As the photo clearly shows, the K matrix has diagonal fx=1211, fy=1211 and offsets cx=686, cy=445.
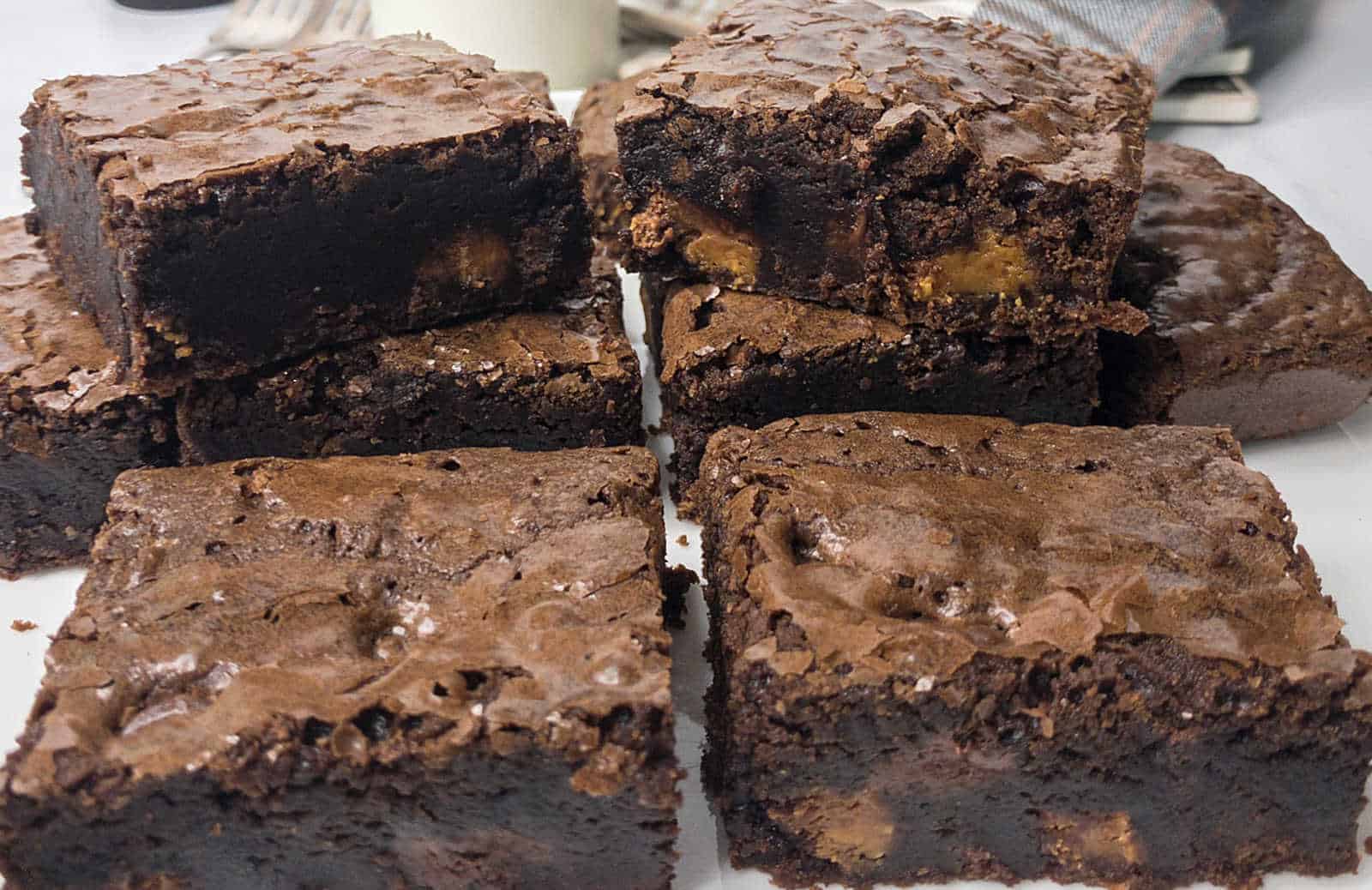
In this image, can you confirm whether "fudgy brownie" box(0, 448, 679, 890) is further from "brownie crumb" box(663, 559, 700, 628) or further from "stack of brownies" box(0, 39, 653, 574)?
"stack of brownies" box(0, 39, 653, 574)

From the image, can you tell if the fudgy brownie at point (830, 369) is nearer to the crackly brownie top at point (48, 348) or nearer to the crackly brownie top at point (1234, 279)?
the crackly brownie top at point (1234, 279)

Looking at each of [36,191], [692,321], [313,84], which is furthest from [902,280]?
[36,191]

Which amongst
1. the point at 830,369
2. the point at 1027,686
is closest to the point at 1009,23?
the point at 830,369

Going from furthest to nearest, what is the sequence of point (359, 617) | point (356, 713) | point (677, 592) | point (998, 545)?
point (677, 592) → point (998, 545) → point (359, 617) → point (356, 713)

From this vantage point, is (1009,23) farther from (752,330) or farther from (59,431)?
(59,431)

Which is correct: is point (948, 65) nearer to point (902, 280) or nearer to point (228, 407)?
point (902, 280)

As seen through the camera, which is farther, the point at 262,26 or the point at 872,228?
the point at 262,26

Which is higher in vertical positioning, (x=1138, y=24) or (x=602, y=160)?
(x=1138, y=24)
